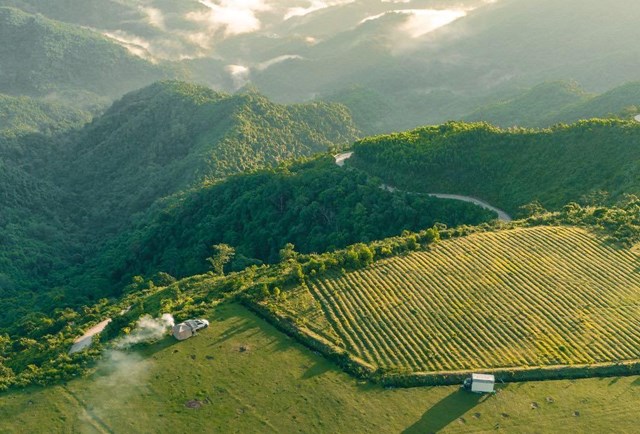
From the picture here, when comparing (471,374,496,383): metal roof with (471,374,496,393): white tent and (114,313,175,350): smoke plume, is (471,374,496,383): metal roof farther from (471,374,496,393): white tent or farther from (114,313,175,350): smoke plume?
(114,313,175,350): smoke plume

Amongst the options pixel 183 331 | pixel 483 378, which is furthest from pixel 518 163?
pixel 183 331

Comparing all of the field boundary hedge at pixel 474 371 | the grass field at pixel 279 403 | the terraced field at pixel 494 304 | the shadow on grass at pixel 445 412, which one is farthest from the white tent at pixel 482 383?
the terraced field at pixel 494 304

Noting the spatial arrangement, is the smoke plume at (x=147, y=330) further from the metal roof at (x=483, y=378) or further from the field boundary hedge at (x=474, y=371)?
the metal roof at (x=483, y=378)

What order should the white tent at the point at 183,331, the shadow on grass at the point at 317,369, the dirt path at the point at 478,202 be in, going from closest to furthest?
the shadow on grass at the point at 317,369 < the white tent at the point at 183,331 < the dirt path at the point at 478,202

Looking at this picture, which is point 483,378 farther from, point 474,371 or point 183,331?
point 183,331

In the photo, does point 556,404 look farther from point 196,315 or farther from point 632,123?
point 632,123

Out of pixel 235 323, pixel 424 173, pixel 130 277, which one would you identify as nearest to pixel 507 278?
pixel 235 323
